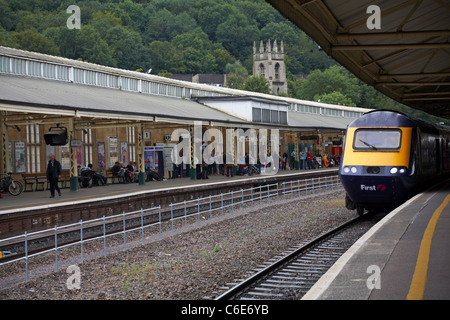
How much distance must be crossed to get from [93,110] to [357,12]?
1355 centimetres

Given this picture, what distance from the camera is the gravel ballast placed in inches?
421

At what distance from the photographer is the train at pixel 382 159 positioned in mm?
16672

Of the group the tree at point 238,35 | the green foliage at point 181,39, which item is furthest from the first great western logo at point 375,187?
the tree at point 238,35

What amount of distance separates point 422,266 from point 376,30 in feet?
25.5

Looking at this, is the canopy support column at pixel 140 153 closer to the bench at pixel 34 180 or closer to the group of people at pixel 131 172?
the group of people at pixel 131 172

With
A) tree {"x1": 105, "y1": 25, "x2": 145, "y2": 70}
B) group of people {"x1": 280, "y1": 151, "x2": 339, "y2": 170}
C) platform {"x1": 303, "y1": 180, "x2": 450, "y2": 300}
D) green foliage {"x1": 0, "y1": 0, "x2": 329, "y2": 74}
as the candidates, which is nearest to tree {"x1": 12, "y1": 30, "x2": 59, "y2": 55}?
green foliage {"x1": 0, "y1": 0, "x2": 329, "y2": 74}

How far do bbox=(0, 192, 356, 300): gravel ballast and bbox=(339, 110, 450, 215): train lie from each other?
1.86 m

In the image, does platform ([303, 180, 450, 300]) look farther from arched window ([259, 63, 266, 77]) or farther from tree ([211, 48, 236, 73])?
tree ([211, 48, 236, 73])

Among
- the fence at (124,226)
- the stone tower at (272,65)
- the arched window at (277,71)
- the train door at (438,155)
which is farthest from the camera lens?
the arched window at (277,71)

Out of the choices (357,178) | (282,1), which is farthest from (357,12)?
(357,178)

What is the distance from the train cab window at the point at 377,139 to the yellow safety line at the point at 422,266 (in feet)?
14.3

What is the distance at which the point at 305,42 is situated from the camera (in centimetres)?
19500

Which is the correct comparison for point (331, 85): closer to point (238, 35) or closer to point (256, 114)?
point (238, 35)
